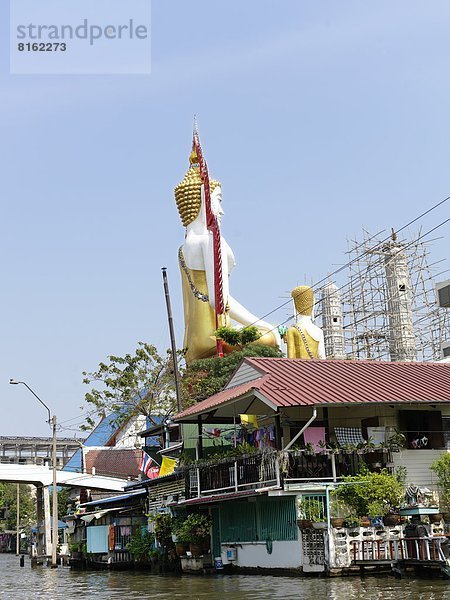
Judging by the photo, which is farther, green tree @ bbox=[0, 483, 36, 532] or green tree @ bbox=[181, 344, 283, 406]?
green tree @ bbox=[0, 483, 36, 532]

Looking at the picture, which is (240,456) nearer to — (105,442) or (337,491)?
(337,491)

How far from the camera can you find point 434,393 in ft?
76.2

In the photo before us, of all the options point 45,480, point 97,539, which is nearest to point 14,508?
point 45,480

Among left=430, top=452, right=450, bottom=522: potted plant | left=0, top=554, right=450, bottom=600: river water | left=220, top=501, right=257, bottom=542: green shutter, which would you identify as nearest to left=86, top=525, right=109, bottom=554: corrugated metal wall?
left=0, top=554, right=450, bottom=600: river water

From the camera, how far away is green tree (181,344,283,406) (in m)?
44.8

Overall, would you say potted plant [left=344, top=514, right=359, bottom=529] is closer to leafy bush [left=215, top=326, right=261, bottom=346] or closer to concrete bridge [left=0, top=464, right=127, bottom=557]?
leafy bush [left=215, top=326, right=261, bottom=346]

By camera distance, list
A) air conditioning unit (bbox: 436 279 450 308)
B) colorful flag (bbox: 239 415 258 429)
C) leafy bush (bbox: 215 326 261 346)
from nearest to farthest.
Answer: colorful flag (bbox: 239 415 258 429) → air conditioning unit (bbox: 436 279 450 308) → leafy bush (bbox: 215 326 261 346)

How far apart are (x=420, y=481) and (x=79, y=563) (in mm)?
19549

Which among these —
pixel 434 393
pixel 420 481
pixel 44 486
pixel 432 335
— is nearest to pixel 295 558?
pixel 420 481

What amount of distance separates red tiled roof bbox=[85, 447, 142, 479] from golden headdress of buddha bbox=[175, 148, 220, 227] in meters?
15.3

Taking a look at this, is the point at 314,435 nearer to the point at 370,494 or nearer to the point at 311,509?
the point at 311,509

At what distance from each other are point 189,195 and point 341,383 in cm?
3232

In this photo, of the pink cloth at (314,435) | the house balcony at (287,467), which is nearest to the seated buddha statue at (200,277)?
the house balcony at (287,467)

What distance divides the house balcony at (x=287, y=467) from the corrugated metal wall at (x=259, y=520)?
62 centimetres
